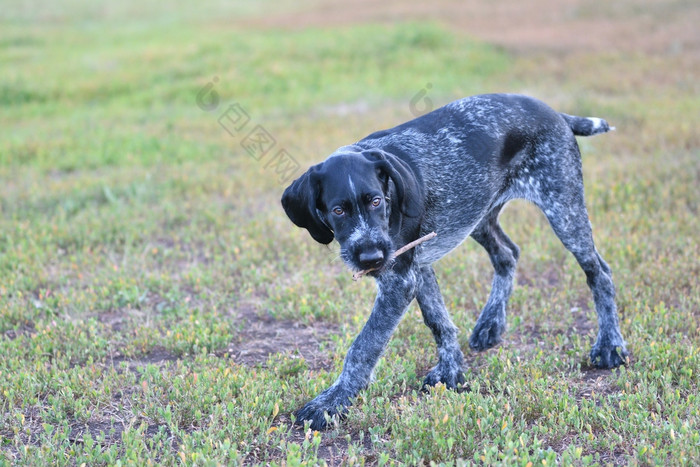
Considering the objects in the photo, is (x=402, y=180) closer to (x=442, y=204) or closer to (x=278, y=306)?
(x=442, y=204)

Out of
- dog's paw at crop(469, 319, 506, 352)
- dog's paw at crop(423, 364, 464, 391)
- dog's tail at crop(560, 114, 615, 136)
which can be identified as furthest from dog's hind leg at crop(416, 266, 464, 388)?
dog's tail at crop(560, 114, 615, 136)

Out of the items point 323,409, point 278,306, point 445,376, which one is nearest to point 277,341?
point 278,306

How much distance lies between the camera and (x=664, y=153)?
33.0ft

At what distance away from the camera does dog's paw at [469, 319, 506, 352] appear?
5.83 m

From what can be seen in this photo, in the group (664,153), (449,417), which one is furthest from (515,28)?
(449,417)

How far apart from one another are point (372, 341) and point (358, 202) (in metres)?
1.05

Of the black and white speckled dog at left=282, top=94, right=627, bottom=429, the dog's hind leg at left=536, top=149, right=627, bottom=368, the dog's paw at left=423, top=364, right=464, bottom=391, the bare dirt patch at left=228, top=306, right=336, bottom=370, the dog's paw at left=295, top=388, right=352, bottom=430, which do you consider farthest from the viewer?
the bare dirt patch at left=228, top=306, right=336, bottom=370

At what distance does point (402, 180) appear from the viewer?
4.57 meters

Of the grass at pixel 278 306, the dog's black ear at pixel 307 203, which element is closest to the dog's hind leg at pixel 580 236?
the grass at pixel 278 306

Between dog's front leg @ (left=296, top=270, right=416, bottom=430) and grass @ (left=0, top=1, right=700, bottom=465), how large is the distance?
0.59 ft

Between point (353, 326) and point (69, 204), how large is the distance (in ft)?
16.3

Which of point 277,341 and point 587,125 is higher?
point 587,125

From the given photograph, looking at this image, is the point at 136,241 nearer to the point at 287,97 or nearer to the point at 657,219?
the point at 657,219

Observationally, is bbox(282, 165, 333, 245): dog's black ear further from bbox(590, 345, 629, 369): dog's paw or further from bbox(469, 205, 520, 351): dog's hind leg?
bbox(590, 345, 629, 369): dog's paw
